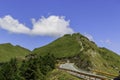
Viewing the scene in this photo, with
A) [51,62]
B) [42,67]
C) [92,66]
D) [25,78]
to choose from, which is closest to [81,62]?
[92,66]

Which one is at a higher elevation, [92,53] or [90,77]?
[92,53]

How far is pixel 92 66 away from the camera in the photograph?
6073 inches

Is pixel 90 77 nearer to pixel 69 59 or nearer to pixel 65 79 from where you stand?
pixel 65 79

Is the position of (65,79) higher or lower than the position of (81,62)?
lower

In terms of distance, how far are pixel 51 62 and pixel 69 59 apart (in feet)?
338

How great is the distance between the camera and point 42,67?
252 ft

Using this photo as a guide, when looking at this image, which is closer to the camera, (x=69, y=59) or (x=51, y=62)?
(x=51, y=62)

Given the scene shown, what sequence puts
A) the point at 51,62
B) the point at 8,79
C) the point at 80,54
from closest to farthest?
the point at 8,79 → the point at 51,62 → the point at 80,54

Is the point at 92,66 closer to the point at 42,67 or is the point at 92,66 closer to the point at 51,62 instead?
the point at 51,62

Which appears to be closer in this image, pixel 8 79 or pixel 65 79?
pixel 65 79

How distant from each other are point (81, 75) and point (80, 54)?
396 ft

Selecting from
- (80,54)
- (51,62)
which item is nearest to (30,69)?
(51,62)

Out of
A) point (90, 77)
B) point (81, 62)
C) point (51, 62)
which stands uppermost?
point (81, 62)

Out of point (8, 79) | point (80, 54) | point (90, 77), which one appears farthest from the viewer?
point (80, 54)
